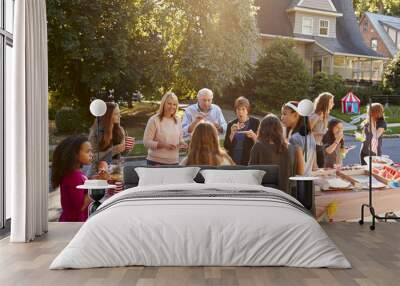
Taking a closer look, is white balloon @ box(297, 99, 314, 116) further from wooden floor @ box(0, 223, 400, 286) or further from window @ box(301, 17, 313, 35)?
wooden floor @ box(0, 223, 400, 286)

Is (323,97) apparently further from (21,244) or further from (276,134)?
(21,244)

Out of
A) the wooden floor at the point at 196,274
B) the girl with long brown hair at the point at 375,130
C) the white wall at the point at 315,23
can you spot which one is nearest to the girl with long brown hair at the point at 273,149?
the girl with long brown hair at the point at 375,130

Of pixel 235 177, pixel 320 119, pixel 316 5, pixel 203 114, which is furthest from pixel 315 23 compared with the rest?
pixel 235 177

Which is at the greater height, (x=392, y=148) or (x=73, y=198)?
(x=392, y=148)

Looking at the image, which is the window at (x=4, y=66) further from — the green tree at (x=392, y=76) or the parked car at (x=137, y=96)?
the green tree at (x=392, y=76)

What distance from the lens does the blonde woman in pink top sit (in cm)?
730

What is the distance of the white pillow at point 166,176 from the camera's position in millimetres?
6639

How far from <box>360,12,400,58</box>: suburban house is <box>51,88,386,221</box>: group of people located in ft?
4.12

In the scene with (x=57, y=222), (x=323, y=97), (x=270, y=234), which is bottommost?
(x=57, y=222)

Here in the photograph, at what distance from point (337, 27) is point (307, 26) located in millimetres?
416

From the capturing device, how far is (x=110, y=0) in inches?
285

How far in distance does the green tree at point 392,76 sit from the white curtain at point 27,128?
4510 mm

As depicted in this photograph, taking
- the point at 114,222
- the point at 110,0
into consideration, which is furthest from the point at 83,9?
the point at 114,222

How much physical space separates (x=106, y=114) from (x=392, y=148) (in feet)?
12.5
